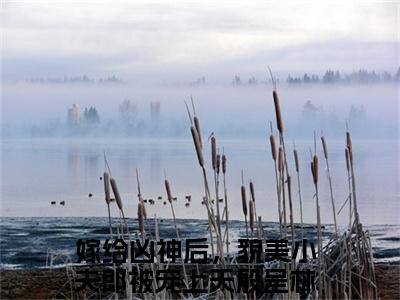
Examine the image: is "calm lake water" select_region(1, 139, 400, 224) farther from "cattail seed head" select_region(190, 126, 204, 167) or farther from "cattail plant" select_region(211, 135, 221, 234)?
"cattail seed head" select_region(190, 126, 204, 167)

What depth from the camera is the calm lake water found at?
283 cm

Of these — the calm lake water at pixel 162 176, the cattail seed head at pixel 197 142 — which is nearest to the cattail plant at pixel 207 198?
the cattail seed head at pixel 197 142

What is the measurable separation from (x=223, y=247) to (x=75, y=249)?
567 mm

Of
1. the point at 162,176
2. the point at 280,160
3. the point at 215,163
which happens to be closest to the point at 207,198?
the point at 215,163

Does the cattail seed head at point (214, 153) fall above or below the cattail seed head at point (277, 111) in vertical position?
below

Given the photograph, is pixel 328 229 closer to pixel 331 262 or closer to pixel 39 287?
pixel 331 262

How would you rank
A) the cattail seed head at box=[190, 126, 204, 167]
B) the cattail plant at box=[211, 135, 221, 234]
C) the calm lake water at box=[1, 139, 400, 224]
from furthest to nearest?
the calm lake water at box=[1, 139, 400, 224], the cattail plant at box=[211, 135, 221, 234], the cattail seed head at box=[190, 126, 204, 167]

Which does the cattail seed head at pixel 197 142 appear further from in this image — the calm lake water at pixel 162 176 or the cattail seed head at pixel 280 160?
the calm lake water at pixel 162 176

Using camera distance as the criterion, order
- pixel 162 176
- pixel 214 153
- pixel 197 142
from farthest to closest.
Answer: pixel 162 176
pixel 214 153
pixel 197 142

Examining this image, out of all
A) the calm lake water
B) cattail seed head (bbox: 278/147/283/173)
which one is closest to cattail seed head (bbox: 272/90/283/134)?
cattail seed head (bbox: 278/147/283/173)

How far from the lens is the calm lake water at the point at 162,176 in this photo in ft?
9.30

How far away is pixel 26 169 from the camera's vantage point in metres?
3.00

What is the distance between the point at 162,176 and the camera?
2938 mm

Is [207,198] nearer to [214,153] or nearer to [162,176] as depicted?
[214,153]
